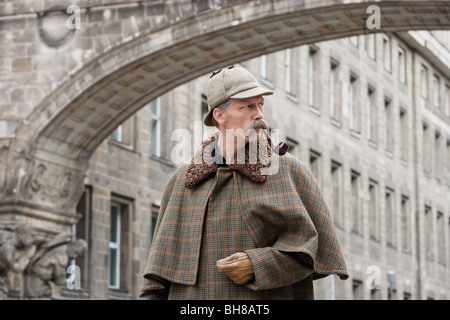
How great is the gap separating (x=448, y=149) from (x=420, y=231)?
6413 millimetres

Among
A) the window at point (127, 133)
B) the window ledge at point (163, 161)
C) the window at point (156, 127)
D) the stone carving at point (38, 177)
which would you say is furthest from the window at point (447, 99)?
the stone carving at point (38, 177)

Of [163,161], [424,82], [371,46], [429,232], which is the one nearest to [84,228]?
[163,161]

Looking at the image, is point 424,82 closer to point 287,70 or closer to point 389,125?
point 389,125

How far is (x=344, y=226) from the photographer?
1358 inches

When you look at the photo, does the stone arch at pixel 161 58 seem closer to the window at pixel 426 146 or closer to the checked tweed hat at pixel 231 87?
the checked tweed hat at pixel 231 87

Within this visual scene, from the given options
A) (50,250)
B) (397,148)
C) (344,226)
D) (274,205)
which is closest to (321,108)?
(344,226)

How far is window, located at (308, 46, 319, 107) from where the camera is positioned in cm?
3309

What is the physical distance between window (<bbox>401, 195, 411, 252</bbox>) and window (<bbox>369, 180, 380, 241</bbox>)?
3.39 meters

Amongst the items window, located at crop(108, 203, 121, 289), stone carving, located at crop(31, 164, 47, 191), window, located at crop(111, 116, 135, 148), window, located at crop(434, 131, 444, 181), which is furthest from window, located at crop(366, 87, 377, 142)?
stone carving, located at crop(31, 164, 47, 191)

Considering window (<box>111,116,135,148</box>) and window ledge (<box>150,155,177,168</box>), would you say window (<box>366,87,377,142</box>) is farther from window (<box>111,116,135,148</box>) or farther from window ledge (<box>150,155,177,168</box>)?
window (<box>111,116,135,148</box>)

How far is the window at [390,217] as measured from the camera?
3922 cm

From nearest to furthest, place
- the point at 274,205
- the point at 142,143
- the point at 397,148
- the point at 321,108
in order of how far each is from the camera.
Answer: the point at 274,205, the point at 142,143, the point at 321,108, the point at 397,148

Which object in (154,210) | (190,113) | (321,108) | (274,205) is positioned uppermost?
(321,108)

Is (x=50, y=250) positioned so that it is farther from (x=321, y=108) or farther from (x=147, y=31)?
(x=321, y=108)
